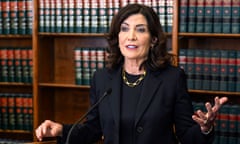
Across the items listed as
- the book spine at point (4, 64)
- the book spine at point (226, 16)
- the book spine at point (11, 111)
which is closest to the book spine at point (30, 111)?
the book spine at point (11, 111)

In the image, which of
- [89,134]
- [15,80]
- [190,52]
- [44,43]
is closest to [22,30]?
[44,43]

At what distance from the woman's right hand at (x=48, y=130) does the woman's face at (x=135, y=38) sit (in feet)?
1.52

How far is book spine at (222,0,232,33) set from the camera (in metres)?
2.77

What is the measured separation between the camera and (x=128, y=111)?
1851mm

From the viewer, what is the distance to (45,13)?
10.3ft

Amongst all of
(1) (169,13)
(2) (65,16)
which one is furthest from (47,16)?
(1) (169,13)

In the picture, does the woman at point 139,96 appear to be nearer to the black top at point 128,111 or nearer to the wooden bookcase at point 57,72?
the black top at point 128,111

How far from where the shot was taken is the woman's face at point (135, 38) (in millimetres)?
1866

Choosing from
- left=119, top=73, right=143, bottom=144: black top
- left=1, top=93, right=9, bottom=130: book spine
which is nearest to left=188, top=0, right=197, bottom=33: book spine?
left=119, top=73, right=143, bottom=144: black top

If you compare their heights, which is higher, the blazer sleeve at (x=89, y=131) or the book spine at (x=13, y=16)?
the book spine at (x=13, y=16)

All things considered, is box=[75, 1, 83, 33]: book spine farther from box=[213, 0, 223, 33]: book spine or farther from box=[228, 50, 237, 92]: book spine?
box=[228, 50, 237, 92]: book spine

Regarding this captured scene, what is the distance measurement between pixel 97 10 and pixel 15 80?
895mm

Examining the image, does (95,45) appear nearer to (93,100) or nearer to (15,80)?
(15,80)

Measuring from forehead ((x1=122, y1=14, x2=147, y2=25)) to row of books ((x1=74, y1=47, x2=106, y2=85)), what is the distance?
1201 mm
